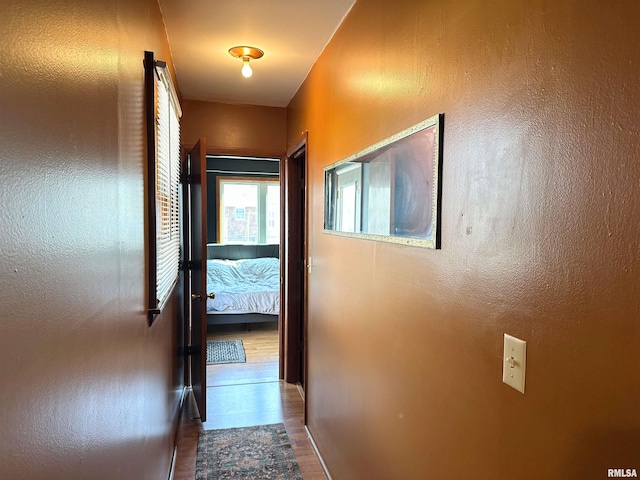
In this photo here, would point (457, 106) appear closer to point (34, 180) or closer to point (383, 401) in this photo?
point (34, 180)

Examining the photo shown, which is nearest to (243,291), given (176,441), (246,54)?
(176,441)

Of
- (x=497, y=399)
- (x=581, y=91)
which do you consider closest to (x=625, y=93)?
(x=581, y=91)

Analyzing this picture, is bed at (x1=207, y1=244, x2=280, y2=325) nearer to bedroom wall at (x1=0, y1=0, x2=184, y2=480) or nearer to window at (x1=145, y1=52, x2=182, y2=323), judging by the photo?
window at (x1=145, y1=52, x2=182, y2=323)

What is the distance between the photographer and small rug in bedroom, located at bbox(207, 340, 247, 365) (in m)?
4.30

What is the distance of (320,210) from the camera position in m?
2.59

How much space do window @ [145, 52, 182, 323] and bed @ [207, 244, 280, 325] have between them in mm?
2806

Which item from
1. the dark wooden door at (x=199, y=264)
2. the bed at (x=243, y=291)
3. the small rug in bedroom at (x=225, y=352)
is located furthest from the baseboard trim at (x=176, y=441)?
the bed at (x=243, y=291)

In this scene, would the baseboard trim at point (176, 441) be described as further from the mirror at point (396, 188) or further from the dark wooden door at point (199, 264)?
the mirror at point (396, 188)

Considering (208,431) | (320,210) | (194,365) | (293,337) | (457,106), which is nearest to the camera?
(457,106)

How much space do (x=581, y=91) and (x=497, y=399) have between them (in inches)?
26.9

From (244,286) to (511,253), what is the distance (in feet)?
15.7

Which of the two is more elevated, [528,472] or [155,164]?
[155,164]

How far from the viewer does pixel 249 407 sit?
3.30m

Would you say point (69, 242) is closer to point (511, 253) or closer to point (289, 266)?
point (511, 253)
